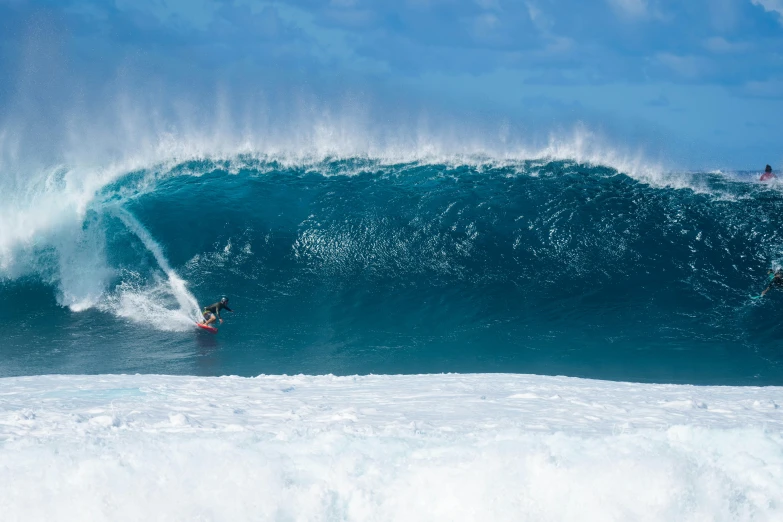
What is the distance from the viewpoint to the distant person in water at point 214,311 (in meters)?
12.2

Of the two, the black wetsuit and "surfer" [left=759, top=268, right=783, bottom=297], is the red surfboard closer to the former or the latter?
the black wetsuit

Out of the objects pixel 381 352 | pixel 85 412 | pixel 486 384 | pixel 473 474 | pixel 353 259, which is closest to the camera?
pixel 473 474

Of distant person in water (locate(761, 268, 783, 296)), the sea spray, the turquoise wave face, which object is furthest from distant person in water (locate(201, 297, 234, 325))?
distant person in water (locate(761, 268, 783, 296))

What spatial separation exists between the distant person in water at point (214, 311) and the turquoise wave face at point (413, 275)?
0.31 m

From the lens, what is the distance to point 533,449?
4449 millimetres

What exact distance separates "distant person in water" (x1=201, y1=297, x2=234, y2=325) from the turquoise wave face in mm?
305

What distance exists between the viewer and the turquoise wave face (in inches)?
449

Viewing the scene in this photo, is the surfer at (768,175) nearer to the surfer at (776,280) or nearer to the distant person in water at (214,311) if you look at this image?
the surfer at (776,280)

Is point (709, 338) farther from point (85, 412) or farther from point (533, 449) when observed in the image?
point (85, 412)

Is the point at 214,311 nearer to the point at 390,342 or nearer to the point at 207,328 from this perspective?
the point at 207,328

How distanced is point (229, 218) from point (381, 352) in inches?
251

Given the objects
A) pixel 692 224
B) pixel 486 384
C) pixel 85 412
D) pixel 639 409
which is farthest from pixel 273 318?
pixel 692 224

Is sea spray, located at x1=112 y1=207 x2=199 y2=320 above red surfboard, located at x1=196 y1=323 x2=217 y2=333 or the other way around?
above

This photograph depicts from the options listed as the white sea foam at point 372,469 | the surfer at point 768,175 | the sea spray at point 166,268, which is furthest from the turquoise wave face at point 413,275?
the white sea foam at point 372,469
